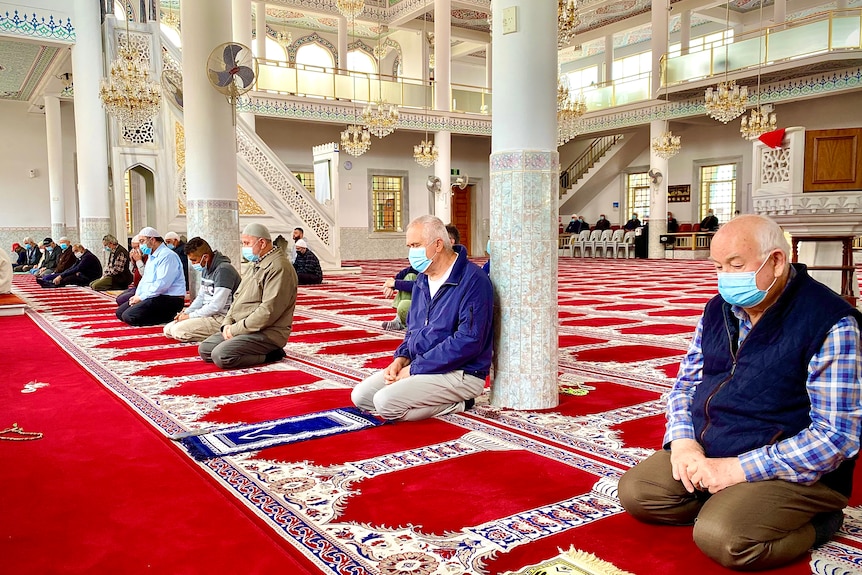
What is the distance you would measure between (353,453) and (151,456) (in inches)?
27.4

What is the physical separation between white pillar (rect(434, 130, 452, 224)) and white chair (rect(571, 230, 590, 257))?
3864 mm

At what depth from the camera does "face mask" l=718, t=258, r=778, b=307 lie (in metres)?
1.62

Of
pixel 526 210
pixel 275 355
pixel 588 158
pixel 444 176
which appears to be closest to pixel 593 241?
pixel 588 158

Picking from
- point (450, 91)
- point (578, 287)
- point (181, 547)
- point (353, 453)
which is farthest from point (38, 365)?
point (450, 91)

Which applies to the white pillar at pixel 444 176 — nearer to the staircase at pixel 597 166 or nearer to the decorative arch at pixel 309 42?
the decorative arch at pixel 309 42

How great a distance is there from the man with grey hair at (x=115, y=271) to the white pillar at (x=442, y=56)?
26.5 feet

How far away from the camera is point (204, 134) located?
6.38 meters

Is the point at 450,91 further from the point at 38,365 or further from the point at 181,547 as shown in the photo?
the point at 181,547

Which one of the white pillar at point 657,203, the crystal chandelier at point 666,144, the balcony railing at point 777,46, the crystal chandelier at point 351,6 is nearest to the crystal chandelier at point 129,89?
the crystal chandelier at point 351,6

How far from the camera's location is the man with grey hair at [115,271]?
30.5 feet

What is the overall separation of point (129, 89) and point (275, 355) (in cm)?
625

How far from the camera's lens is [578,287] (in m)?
8.91

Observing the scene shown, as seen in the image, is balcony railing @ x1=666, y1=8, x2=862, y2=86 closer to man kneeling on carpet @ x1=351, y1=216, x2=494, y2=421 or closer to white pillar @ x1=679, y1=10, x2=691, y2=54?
white pillar @ x1=679, y1=10, x2=691, y2=54

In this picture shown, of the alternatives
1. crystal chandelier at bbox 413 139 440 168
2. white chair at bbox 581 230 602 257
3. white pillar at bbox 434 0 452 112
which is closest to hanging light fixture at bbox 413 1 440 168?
crystal chandelier at bbox 413 139 440 168
